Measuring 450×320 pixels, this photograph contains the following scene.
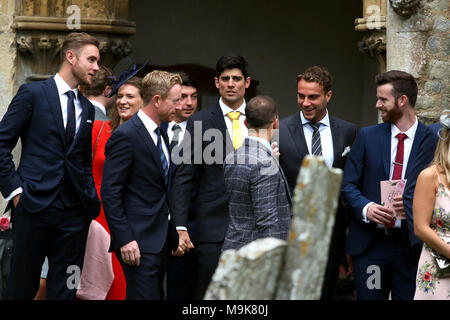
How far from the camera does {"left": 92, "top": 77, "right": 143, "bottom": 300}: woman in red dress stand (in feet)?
19.9

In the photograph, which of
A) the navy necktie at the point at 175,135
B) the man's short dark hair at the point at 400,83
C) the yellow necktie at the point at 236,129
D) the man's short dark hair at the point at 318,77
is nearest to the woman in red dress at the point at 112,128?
the navy necktie at the point at 175,135

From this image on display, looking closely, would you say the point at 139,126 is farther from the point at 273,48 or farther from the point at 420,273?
the point at 273,48

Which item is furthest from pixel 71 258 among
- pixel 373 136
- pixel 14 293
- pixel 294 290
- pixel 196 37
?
pixel 196 37

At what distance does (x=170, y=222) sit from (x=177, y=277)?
0.88 m

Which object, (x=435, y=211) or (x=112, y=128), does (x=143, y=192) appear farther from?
(x=435, y=211)

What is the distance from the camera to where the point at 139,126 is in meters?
5.21

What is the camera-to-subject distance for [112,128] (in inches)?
245

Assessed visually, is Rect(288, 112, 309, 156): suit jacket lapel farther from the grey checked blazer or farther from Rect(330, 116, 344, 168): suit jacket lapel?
the grey checked blazer

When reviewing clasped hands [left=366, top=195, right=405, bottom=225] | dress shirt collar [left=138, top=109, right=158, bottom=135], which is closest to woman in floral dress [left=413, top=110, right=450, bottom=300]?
clasped hands [left=366, top=195, right=405, bottom=225]

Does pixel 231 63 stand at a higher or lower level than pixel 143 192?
higher

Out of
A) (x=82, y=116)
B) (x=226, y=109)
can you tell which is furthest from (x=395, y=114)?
(x=82, y=116)

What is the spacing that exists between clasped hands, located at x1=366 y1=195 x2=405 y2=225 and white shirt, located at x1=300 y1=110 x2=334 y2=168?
18.2 inches

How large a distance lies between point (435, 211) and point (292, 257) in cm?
195

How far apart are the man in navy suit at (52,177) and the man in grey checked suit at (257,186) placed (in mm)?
861
